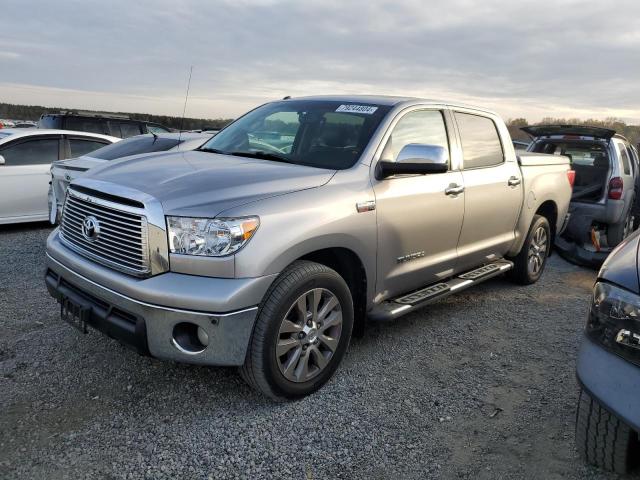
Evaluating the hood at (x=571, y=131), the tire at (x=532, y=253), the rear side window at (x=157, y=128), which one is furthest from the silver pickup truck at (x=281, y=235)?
the rear side window at (x=157, y=128)

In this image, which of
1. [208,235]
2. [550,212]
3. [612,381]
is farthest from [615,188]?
[208,235]

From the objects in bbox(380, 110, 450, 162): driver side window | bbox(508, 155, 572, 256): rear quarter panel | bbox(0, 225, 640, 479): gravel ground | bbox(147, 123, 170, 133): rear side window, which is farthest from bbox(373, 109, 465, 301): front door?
bbox(147, 123, 170, 133): rear side window

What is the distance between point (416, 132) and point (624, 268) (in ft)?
6.74

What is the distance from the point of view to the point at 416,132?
4.07 meters

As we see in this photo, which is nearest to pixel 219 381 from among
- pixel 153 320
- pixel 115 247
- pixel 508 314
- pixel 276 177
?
pixel 153 320

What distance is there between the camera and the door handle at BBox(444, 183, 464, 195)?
413 cm

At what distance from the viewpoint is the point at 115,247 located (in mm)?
3008

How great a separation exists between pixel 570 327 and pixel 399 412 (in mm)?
2359

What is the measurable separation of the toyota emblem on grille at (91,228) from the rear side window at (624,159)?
23.1 ft

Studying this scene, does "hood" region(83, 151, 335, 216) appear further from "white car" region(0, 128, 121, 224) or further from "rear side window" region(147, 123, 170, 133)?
"rear side window" region(147, 123, 170, 133)

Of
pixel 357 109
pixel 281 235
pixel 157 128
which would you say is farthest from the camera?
pixel 157 128

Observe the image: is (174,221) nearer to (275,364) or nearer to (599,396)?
(275,364)

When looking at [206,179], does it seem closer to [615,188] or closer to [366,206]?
[366,206]

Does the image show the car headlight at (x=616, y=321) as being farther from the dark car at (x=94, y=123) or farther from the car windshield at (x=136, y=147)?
→ the dark car at (x=94, y=123)
